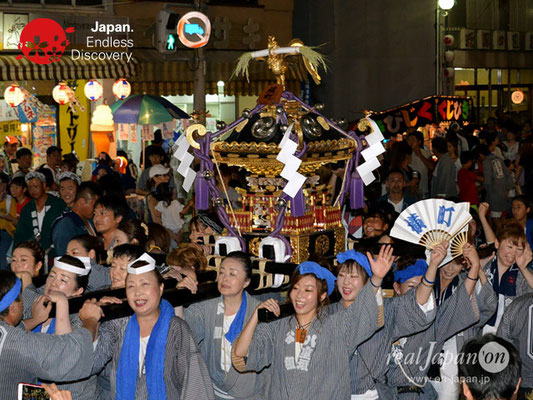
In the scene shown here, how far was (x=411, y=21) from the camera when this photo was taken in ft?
64.2

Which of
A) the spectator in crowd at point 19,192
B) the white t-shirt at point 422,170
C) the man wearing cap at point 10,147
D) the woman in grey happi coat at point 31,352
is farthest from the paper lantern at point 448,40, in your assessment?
the woman in grey happi coat at point 31,352

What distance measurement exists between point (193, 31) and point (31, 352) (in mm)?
8795

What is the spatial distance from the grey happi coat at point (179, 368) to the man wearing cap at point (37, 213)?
12.2 feet

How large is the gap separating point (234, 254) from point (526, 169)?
26.6ft

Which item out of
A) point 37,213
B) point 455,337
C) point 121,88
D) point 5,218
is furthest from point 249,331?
point 121,88

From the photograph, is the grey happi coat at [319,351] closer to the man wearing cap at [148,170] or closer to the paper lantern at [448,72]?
the man wearing cap at [148,170]

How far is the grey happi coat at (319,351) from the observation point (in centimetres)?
440

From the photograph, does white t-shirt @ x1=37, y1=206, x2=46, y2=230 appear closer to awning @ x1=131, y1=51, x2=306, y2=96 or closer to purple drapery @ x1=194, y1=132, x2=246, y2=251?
purple drapery @ x1=194, y1=132, x2=246, y2=251

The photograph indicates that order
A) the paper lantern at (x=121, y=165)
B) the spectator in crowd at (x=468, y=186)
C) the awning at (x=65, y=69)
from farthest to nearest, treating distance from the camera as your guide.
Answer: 1. the awning at (x=65, y=69)
2. the paper lantern at (x=121, y=165)
3. the spectator in crowd at (x=468, y=186)

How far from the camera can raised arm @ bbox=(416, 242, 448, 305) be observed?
183 inches

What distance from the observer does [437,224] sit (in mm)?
4898

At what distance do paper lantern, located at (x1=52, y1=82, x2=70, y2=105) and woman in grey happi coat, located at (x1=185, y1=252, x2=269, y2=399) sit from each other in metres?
9.64

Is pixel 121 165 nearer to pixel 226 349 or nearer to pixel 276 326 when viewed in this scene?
pixel 226 349

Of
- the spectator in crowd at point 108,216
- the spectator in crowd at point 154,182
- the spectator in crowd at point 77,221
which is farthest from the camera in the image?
the spectator in crowd at point 154,182
